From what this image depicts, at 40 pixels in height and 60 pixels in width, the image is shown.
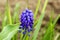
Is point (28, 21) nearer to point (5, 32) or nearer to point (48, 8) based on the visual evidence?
point (5, 32)

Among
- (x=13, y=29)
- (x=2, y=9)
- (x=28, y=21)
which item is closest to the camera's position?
(x=28, y=21)

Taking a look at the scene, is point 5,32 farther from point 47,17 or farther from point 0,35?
point 47,17

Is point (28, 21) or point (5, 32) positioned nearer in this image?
A: point (28, 21)

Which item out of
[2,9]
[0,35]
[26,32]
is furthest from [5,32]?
[2,9]

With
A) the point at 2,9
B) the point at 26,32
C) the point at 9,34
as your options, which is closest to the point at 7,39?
the point at 9,34

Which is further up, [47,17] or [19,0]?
[19,0]

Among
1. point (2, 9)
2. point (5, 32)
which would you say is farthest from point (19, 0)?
point (5, 32)

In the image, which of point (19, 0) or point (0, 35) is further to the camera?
point (19, 0)

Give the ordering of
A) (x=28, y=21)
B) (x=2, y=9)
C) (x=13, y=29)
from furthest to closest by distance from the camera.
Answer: (x=2, y=9) < (x=13, y=29) < (x=28, y=21)

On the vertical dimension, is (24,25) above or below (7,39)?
above
